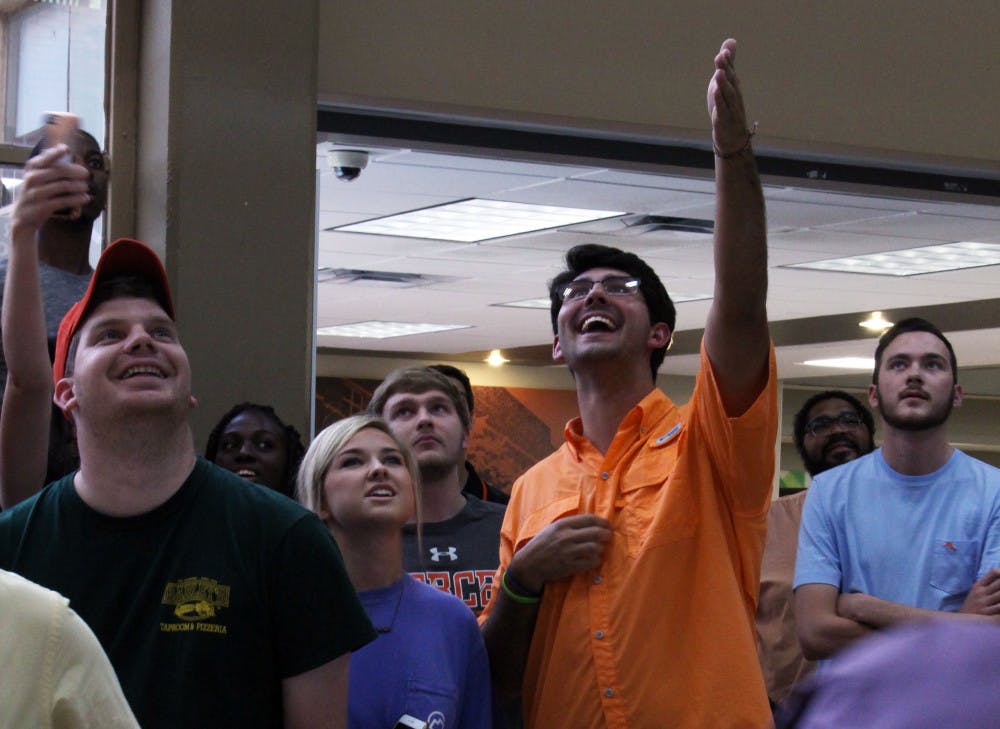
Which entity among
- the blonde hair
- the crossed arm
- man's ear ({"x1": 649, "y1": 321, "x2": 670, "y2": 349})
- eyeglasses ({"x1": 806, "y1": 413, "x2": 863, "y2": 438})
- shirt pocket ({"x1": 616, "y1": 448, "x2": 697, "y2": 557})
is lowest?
the crossed arm

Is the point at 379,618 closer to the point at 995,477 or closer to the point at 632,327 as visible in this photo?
the point at 632,327

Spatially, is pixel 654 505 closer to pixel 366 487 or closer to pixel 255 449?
pixel 366 487

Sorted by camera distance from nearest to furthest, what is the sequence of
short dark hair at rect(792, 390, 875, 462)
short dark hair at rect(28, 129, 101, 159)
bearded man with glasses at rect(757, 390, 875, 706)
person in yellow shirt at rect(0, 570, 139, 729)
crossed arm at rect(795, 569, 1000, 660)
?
1. person in yellow shirt at rect(0, 570, 139, 729)
2. crossed arm at rect(795, 569, 1000, 660)
3. short dark hair at rect(28, 129, 101, 159)
4. bearded man with glasses at rect(757, 390, 875, 706)
5. short dark hair at rect(792, 390, 875, 462)

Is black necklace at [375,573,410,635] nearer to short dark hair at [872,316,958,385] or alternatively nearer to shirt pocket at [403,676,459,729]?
shirt pocket at [403,676,459,729]

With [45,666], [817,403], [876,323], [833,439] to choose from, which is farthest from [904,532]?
[876,323]

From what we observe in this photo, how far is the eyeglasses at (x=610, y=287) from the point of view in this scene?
301 cm

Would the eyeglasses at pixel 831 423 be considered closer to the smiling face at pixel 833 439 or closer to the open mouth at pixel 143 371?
the smiling face at pixel 833 439

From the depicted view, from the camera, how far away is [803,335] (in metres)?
12.9

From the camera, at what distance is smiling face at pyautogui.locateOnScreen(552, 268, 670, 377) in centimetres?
294

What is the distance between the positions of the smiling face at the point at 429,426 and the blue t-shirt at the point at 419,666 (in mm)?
809

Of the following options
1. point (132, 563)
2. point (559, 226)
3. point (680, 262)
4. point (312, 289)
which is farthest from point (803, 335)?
point (132, 563)

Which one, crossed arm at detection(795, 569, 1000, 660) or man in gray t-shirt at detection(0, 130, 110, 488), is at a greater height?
man in gray t-shirt at detection(0, 130, 110, 488)

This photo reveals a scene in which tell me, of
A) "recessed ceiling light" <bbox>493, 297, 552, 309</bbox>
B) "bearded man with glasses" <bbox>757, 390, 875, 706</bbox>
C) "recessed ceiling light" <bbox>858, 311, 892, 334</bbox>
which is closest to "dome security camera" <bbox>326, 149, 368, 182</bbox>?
"bearded man with glasses" <bbox>757, 390, 875, 706</bbox>

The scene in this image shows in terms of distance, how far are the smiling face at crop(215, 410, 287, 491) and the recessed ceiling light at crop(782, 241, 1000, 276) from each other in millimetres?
5610
